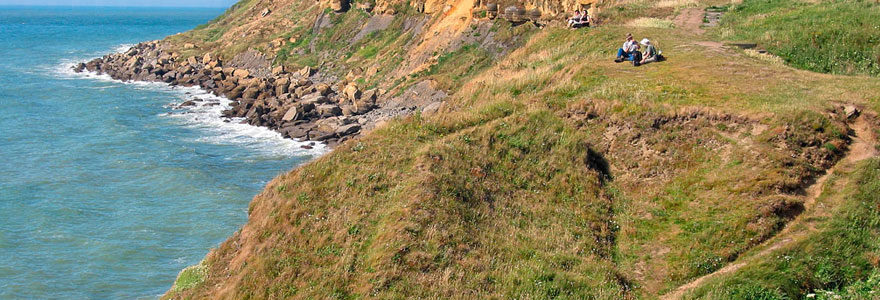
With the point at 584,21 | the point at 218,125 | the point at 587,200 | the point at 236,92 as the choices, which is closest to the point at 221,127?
the point at 218,125

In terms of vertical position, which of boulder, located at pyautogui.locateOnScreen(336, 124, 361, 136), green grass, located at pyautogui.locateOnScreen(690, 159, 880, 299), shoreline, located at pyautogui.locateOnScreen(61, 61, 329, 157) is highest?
green grass, located at pyautogui.locateOnScreen(690, 159, 880, 299)

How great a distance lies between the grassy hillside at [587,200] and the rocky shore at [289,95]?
879 centimetres

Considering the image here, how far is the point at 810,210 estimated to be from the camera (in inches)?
562

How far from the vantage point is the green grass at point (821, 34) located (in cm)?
2331

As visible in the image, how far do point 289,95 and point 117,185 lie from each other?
15.8 meters

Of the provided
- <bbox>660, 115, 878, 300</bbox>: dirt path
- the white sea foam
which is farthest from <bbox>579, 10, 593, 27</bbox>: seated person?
<bbox>660, 115, 878, 300</bbox>: dirt path

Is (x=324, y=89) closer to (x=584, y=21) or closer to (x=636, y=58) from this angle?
(x=584, y=21)

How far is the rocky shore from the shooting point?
36.7 m

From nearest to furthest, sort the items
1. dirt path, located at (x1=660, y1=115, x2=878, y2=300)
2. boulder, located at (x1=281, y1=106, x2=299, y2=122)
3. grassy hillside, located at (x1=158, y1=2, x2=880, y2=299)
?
dirt path, located at (x1=660, y1=115, x2=878, y2=300), grassy hillside, located at (x1=158, y1=2, x2=880, y2=299), boulder, located at (x1=281, y1=106, x2=299, y2=122)

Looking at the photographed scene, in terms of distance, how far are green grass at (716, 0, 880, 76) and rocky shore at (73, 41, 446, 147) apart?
42.9ft

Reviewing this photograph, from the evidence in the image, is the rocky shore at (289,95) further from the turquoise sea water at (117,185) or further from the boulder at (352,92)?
the turquoise sea water at (117,185)

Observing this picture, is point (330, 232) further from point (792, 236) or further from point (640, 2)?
point (640, 2)

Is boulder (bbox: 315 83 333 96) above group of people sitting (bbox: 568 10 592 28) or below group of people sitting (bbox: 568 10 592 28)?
below

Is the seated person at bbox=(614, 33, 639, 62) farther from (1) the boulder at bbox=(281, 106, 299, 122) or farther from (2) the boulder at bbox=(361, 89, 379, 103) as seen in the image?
(1) the boulder at bbox=(281, 106, 299, 122)
